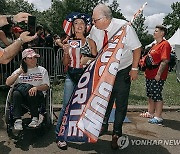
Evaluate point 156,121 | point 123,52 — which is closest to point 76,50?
point 123,52

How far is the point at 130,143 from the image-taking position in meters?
4.41

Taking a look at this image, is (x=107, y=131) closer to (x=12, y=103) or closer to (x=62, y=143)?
(x=62, y=143)

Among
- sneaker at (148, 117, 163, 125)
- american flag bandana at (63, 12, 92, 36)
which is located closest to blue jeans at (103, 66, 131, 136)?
american flag bandana at (63, 12, 92, 36)

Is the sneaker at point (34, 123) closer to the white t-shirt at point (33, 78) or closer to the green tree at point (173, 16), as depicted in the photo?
the white t-shirt at point (33, 78)

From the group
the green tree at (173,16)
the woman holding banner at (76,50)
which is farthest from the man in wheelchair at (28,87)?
the green tree at (173,16)

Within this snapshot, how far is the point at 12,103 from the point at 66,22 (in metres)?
1.51

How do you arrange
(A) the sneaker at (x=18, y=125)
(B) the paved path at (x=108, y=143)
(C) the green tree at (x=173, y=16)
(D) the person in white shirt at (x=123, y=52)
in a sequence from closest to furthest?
(D) the person in white shirt at (x=123, y=52), (B) the paved path at (x=108, y=143), (A) the sneaker at (x=18, y=125), (C) the green tree at (x=173, y=16)

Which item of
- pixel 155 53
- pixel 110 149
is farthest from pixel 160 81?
pixel 110 149

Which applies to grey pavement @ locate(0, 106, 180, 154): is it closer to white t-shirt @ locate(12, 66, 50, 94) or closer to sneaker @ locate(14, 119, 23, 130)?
sneaker @ locate(14, 119, 23, 130)

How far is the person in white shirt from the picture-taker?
12.7ft

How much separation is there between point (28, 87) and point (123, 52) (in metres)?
1.57

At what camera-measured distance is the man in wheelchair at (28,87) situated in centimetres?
441

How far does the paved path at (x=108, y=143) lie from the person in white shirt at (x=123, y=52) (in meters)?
0.30

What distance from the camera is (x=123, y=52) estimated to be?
404 cm
